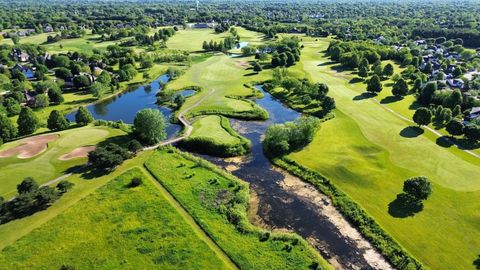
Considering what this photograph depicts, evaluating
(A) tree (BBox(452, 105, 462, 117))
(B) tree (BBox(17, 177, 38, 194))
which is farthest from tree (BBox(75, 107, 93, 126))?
(A) tree (BBox(452, 105, 462, 117))

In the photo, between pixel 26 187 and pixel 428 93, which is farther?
pixel 428 93

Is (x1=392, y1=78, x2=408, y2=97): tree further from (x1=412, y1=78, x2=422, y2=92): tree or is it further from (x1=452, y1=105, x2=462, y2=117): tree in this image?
(x1=452, y1=105, x2=462, y2=117): tree

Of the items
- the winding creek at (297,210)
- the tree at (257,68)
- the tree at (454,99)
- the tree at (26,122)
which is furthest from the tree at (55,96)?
the tree at (454,99)

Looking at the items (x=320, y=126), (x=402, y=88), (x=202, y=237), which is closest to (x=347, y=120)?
(x=320, y=126)

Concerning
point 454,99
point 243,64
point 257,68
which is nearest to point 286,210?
point 454,99

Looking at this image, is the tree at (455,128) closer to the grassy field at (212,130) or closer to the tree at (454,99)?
the tree at (454,99)

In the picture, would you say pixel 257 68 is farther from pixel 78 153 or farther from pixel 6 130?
pixel 6 130
